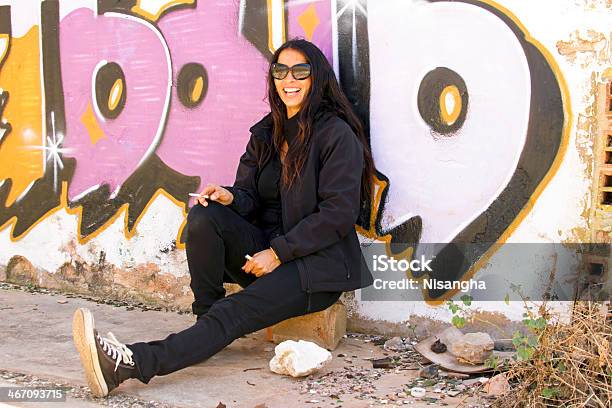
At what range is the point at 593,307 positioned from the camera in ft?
Result: 9.73

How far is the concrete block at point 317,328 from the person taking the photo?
3.59 meters

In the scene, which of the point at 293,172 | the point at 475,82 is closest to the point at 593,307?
the point at 475,82

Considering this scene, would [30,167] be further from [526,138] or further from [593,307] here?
[593,307]

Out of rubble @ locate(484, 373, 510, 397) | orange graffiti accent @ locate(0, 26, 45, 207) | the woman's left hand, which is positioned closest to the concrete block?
the woman's left hand

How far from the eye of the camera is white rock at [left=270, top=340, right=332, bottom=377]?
10.4ft

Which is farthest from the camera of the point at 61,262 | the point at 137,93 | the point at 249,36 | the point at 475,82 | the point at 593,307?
the point at 61,262

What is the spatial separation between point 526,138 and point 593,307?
0.85 meters

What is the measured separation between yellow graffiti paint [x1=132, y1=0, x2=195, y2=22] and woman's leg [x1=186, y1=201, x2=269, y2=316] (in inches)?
57.8

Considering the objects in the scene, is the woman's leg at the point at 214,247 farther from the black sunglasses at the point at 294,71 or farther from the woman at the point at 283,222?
the black sunglasses at the point at 294,71

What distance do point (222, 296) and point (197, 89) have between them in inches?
53.5

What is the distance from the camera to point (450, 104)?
3.58m

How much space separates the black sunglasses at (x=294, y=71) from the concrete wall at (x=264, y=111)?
0.45 m

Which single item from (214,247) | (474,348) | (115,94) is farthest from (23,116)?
(474,348)
